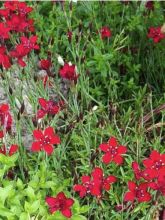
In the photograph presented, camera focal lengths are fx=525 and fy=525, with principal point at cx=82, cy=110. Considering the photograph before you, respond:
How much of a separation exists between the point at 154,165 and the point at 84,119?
0.76m

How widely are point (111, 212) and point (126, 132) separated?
0.62 metres

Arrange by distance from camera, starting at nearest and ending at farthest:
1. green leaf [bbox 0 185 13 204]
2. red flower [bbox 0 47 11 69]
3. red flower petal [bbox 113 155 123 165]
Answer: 1. green leaf [bbox 0 185 13 204]
2. red flower petal [bbox 113 155 123 165]
3. red flower [bbox 0 47 11 69]

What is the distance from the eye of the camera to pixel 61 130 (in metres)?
3.05

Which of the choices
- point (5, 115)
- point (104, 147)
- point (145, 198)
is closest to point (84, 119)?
point (104, 147)

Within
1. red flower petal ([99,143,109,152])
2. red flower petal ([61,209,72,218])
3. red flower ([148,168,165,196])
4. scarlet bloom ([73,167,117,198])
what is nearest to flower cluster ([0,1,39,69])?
red flower petal ([99,143,109,152])

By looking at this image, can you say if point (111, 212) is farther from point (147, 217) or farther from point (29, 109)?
point (29, 109)

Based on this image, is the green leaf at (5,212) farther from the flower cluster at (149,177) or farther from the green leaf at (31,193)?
the flower cluster at (149,177)

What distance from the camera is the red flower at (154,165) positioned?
233cm

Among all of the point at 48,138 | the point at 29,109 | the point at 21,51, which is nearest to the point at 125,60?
the point at 29,109

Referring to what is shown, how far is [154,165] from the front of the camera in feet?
7.84

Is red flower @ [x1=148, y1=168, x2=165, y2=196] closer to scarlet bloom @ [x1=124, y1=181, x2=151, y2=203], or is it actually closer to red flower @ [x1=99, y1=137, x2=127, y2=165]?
scarlet bloom @ [x1=124, y1=181, x2=151, y2=203]

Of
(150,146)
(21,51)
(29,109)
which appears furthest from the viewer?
(29,109)

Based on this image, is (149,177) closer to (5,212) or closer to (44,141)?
(44,141)

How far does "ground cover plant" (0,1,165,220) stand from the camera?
8.09 feet
